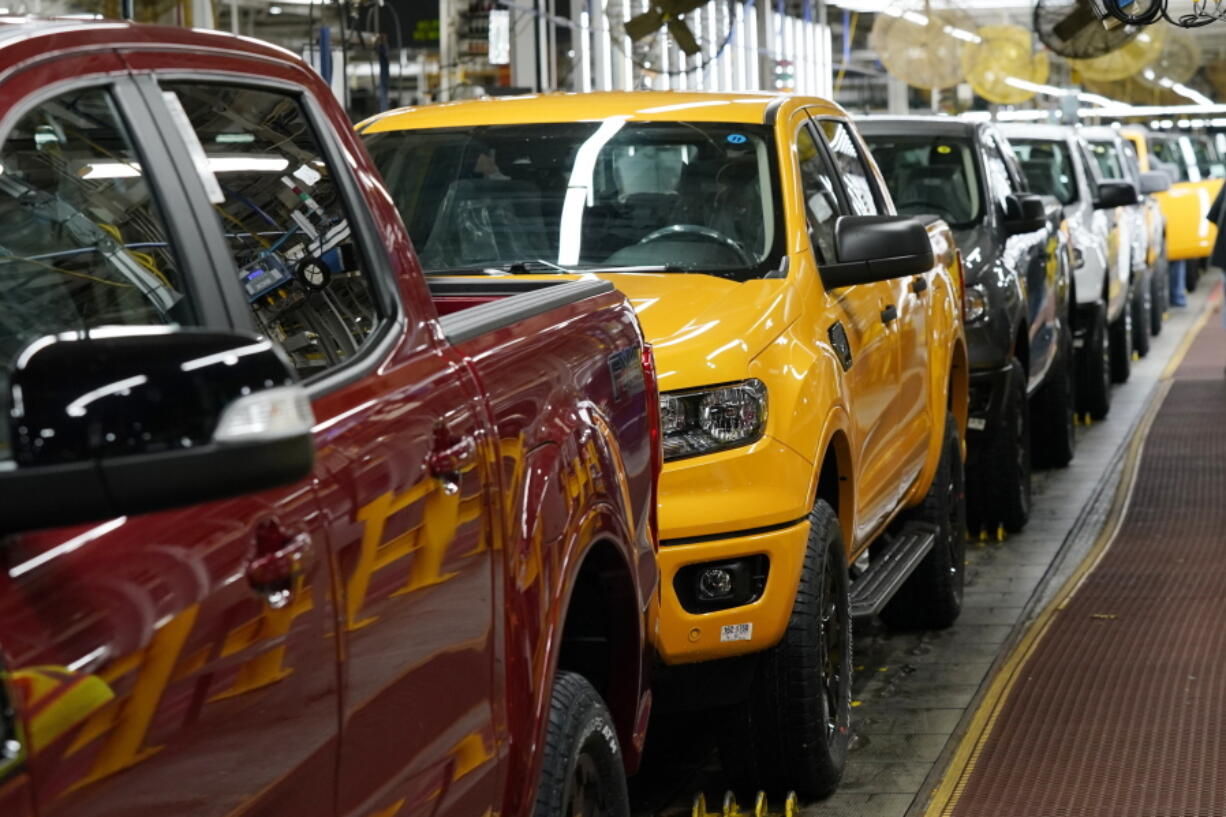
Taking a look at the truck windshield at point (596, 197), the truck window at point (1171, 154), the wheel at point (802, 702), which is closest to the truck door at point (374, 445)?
the wheel at point (802, 702)

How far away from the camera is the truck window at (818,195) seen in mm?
5961

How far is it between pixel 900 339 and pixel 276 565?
4670 mm

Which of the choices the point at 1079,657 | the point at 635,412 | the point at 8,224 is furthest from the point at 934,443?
the point at 8,224

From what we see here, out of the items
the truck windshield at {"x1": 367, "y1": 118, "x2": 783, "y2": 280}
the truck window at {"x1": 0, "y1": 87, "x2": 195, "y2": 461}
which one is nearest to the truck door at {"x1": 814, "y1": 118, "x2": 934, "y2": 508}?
the truck windshield at {"x1": 367, "y1": 118, "x2": 783, "y2": 280}

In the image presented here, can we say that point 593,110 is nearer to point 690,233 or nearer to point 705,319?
point 690,233

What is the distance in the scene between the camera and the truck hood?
5.02 m

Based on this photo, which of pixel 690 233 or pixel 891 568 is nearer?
pixel 690 233

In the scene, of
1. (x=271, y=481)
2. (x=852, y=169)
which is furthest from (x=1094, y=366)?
(x=271, y=481)

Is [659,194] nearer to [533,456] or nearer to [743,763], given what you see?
[743,763]

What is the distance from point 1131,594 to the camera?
27.1 ft

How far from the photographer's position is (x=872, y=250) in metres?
5.64

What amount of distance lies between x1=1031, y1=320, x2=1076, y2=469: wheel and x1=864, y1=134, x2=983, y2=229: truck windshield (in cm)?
161

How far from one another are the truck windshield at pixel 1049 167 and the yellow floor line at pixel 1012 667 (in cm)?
214

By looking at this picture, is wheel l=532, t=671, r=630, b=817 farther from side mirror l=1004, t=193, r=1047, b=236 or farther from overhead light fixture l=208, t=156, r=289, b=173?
side mirror l=1004, t=193, r=1047, b=236
